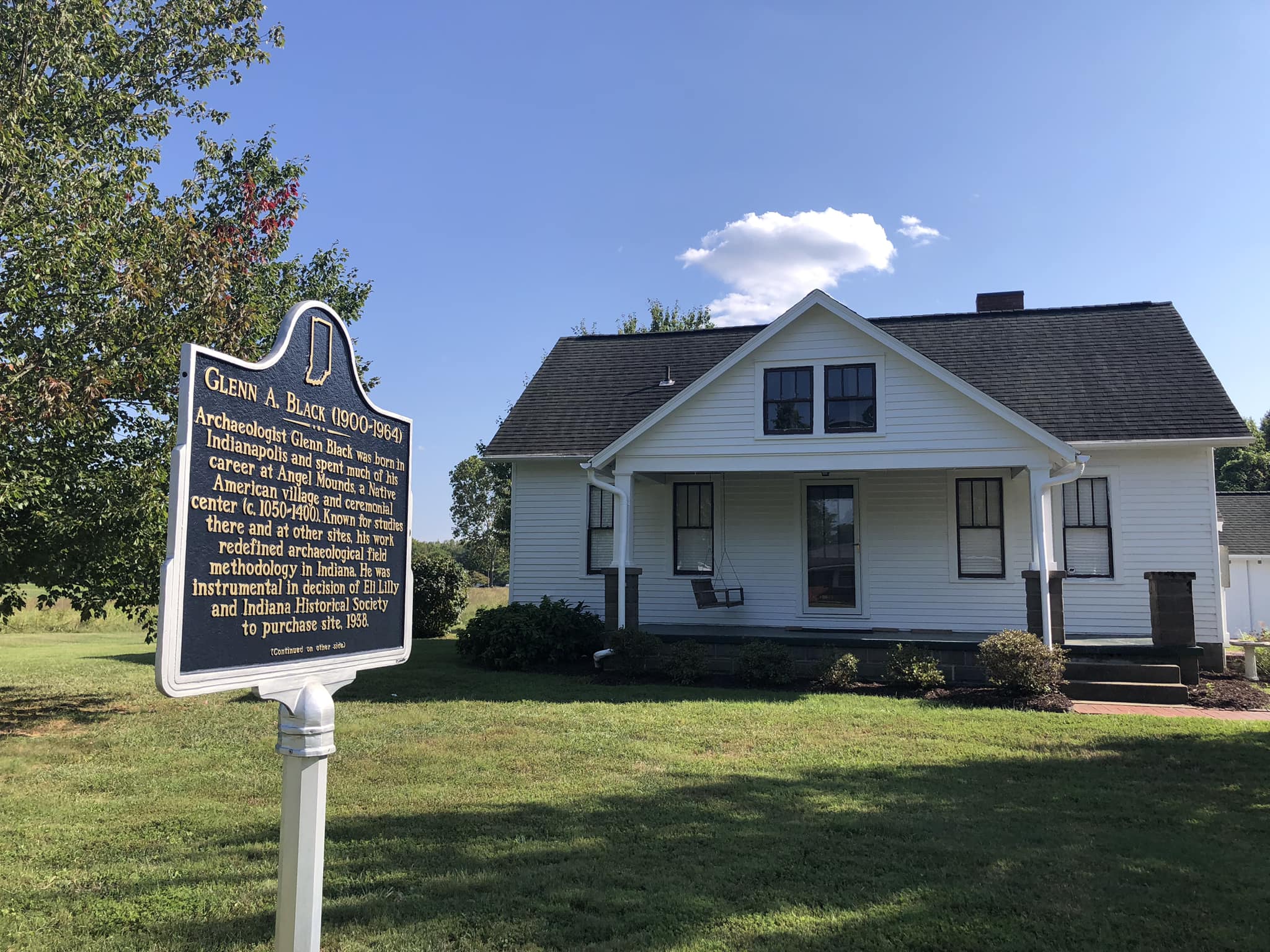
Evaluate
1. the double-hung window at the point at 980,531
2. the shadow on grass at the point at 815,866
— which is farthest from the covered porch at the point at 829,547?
the shadow on grass at the point at 815,866

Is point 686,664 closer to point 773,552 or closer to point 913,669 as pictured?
point 913,669

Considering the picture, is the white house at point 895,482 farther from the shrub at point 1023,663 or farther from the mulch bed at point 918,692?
the mulch bed at point 918,692

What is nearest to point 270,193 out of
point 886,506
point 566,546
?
point 566,546

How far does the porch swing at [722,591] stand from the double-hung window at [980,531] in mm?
3859

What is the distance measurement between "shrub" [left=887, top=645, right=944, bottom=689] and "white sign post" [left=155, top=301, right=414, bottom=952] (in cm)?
941

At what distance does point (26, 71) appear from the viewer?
9.72 meters

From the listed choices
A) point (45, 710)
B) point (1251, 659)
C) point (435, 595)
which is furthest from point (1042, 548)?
point (435, 595)

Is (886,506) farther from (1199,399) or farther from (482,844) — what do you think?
(482,844)

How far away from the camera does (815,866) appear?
5.26 m

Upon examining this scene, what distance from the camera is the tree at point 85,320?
8203 millimetres

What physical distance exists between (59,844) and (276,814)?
52.1 inches

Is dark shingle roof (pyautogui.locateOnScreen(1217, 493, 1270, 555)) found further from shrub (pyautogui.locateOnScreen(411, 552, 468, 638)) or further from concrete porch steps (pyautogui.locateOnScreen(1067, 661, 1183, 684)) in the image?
shrub (pyautogui.locateOnScreen(411, 552, 468, 638))

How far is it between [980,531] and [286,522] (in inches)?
533

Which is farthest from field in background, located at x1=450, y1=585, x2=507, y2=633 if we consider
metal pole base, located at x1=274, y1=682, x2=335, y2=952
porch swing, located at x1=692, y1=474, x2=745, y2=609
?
metal pole base, located at x1=274, y1=682, x2=335, y2=952
